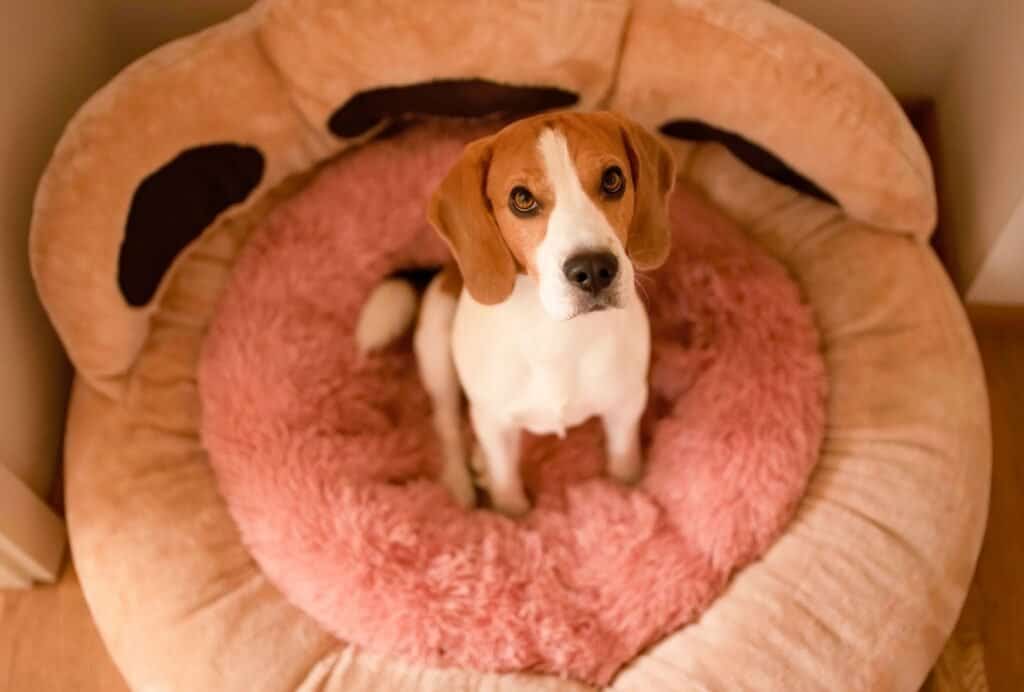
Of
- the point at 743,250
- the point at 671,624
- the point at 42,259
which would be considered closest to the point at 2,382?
the point at 42,259

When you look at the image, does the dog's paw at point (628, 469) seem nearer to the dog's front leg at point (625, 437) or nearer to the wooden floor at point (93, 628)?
the dog's front leg at point (625, 437)

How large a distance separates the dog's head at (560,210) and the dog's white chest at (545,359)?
0.10 metres

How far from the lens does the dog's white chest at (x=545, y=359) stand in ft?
4.64

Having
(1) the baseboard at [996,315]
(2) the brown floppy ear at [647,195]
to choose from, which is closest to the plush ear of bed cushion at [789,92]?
(1) the baseboard at [996,315]

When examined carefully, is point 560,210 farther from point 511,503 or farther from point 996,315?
point 996,315

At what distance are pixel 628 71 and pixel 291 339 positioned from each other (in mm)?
848

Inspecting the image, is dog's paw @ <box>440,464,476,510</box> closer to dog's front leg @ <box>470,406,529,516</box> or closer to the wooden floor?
dog's front leg @ <box>470,406,529,516</box>

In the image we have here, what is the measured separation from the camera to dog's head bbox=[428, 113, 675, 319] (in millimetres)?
1195

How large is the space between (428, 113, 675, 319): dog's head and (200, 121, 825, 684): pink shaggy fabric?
495 mm

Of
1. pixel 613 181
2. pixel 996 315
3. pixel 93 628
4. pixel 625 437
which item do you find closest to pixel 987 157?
pixel 996 315

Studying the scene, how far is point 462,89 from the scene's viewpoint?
188cm

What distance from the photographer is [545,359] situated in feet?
4.74

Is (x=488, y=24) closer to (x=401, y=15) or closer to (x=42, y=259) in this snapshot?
(x=401, y=15)

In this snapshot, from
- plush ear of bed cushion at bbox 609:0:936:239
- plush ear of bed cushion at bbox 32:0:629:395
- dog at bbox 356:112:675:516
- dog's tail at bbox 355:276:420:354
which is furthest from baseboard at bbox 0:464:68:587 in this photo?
plush ear of bed cushion at bbox 609:0:936:239
